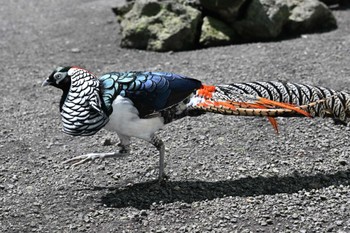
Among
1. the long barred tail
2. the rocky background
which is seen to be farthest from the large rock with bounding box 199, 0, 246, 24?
the long barred tail

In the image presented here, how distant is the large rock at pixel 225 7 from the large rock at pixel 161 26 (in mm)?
200

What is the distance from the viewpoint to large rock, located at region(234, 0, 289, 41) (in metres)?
8.04

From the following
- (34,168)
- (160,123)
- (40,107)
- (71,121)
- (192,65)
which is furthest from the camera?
(192,65)

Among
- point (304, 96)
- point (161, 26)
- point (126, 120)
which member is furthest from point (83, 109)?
point (161, 26)

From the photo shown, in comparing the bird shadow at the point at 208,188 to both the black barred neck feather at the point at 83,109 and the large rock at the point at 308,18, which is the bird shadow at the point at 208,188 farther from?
the large rock at the point at 308,18

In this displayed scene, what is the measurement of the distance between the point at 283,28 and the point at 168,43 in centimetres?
178

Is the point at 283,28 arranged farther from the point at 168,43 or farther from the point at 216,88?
the point at 216,88

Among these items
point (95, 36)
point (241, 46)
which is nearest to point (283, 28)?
point (241, 46)

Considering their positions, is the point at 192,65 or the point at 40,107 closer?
the point at 40,107

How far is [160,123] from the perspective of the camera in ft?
14.1

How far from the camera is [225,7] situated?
8.12m

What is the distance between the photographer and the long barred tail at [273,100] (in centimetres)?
417

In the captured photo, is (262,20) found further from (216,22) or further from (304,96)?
(304,96)

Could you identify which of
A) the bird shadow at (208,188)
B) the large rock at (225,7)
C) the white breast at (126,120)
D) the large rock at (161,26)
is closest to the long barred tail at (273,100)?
the white breast at (126,120)
